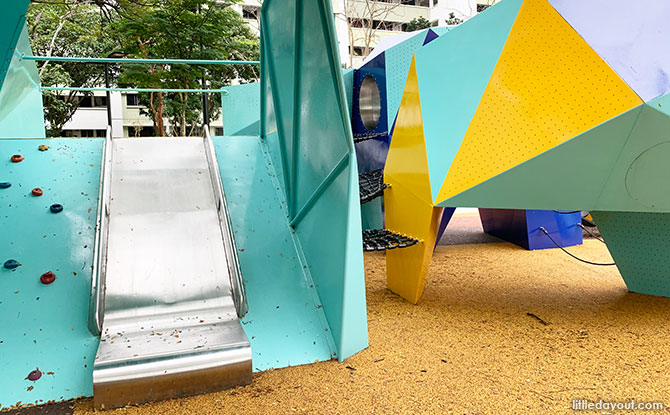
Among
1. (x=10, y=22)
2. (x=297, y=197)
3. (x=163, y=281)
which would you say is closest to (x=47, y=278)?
(x=163, y=281)

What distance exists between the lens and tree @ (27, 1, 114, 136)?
17.1 meters

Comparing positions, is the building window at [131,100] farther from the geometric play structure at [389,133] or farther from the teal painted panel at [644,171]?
the teal painted panel at [644,171]

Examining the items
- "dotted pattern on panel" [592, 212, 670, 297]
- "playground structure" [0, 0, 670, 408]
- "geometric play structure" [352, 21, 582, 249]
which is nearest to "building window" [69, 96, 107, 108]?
"geometric play structure" [352, 21, 582, 249]

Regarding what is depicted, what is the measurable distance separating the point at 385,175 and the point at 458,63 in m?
1.72

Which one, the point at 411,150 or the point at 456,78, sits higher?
the point at 456,78

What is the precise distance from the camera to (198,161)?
5.55 m

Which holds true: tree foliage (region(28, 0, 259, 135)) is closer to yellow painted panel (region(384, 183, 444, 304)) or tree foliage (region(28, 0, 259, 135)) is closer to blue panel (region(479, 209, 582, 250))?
yellow painted panel (region(384, 183, 444, 304))

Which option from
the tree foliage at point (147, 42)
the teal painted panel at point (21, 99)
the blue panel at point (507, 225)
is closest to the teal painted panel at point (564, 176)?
the blue panel at point (507, 225)

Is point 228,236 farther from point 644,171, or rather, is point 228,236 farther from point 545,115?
point 644,171

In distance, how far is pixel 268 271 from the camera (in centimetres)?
433

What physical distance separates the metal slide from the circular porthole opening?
12.8 feet

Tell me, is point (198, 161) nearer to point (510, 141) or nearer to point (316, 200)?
point (316, 200)

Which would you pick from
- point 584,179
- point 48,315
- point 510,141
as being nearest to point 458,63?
point 510,141

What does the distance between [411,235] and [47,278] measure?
11.5ft
